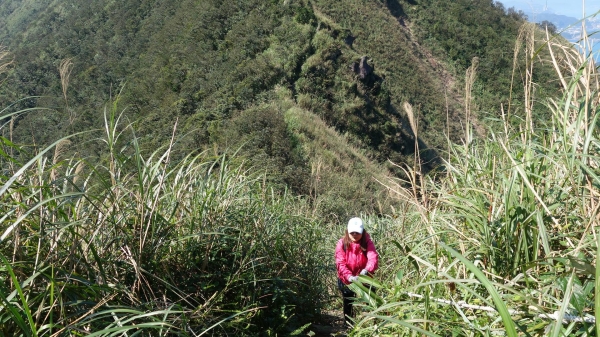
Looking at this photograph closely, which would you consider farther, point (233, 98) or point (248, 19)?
point (248, 19)

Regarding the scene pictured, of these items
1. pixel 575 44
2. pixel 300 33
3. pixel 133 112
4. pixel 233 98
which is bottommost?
pixel 133 112

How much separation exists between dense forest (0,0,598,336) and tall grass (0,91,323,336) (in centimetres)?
2

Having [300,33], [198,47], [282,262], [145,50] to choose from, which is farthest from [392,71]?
[282,262]

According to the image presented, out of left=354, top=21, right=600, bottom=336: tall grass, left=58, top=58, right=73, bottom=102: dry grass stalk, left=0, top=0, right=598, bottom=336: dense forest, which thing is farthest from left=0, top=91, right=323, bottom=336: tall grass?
left=354, top=21, right=600, bottom=336: tall grass

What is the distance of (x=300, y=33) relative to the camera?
102 feet

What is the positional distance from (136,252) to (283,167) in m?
16.1

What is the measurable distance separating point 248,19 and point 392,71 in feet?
41.6

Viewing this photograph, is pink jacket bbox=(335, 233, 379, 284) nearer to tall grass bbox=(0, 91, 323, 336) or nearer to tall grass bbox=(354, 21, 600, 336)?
tall grass bbox=(0, 91, 323, 336)

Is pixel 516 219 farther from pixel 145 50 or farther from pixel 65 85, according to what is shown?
pixel 145 50

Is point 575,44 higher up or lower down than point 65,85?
higher up

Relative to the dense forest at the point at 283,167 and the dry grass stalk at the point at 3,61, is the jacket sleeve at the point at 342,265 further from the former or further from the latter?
the dry grass stalk at the point at 3,61

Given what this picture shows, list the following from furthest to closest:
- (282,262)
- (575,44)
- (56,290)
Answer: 1. (282,262)
2. (575,44)
3. (56,290)

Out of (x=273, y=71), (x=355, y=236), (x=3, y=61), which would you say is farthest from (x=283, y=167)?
(x=3, y=61)

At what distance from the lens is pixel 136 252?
2500 millimetres
